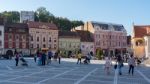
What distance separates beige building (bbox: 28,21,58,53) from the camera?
97.1 meters

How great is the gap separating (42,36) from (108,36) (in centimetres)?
2144

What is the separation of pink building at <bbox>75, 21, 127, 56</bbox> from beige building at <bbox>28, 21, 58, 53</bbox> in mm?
11712

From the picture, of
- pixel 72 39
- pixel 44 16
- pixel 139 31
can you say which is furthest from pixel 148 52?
pixel 44 16

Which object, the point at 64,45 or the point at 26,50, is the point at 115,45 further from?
the point at 26,50

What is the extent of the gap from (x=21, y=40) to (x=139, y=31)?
29562mm

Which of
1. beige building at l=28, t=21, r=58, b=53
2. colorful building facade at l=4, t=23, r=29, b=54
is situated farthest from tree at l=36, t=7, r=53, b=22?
colorful building facade at l=4, t=23, r=29, b=54

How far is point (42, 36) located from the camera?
10025 cm

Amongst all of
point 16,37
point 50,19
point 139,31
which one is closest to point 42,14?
point 50,19

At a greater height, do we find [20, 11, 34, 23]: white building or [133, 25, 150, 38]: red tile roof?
[20, 11, 34, 23]: white building

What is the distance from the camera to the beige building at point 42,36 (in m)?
97.1

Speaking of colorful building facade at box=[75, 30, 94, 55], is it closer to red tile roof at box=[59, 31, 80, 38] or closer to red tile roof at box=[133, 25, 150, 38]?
red tile roof at box=[59, 31, 80, 38]

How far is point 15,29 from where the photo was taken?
305ft

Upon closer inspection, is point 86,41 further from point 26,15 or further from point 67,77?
point 67,77

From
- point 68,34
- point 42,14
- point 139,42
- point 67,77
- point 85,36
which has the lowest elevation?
point 67,77
